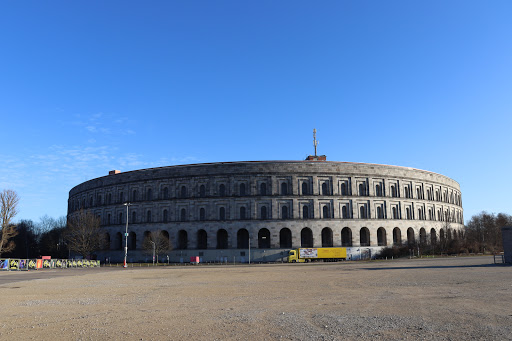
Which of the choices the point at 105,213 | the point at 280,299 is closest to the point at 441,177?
the point at 105,213

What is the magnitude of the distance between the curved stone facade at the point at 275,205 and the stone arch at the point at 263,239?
→ 188 millimetres

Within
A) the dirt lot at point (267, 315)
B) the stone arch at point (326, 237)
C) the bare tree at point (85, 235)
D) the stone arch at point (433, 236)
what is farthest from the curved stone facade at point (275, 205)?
the dirt lot at point (267, 315)


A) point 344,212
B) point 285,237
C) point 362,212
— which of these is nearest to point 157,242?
point 285,237

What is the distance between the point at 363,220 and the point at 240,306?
62.3m

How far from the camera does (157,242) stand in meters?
71.0

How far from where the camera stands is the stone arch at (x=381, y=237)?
75.8 meters

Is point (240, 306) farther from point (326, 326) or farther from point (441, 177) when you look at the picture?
point (441, 177)

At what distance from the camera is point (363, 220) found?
74.1 m

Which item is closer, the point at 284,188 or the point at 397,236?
the point at 284,188

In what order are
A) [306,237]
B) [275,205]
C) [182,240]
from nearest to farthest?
1. [275,205]
2. [306,237]
3. [182,240]

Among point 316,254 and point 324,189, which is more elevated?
point 324,189

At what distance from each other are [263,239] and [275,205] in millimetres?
6987

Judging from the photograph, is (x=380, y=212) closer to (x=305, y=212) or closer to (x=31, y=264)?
(x=305, y=212)

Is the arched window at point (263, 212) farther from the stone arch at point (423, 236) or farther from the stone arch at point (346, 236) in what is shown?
the stone arch at point (423, 236)
